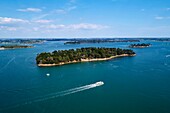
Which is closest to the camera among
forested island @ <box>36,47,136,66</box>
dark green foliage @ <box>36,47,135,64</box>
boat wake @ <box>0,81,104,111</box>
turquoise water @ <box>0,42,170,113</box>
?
turquoise water @ <box>0,42,170,113</box>

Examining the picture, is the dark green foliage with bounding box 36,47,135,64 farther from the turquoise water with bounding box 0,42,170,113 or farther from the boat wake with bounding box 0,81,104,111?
the boat wake with bounding box 0,81,104,111

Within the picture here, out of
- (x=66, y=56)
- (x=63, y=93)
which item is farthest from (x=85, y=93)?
(x=66, y=56)

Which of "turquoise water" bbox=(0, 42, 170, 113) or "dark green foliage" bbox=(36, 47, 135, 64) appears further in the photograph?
"dark green foliage" bbox=(36, 47, 135, 64)

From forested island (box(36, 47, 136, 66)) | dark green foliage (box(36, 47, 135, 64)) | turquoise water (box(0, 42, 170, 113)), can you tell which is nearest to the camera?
turquoise water (box(0, 42, 170, 113))

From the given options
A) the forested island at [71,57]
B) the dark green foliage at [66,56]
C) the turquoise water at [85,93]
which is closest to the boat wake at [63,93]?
the turquoise water at [85,93]

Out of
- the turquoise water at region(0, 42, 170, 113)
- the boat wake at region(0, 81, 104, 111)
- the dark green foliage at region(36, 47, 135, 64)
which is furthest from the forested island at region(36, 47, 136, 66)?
the boat wake at region(0, 81, 104, 111)

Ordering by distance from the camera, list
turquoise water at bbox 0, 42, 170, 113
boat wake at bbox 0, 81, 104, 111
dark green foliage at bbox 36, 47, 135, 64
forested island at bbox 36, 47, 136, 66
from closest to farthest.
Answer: turquoise water at bbox 0, 42, 170, 113 < boat wake at bbox 0, 81, 104, 111 < forested island at bbox 36, 47, 136, 66 < dark green foliage at bbox 36, 47, 135, 64

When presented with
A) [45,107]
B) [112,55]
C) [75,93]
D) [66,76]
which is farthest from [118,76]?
[112,55]

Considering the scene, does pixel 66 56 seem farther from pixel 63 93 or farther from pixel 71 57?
pixel 63 93

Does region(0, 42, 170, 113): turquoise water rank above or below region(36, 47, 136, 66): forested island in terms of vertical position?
below

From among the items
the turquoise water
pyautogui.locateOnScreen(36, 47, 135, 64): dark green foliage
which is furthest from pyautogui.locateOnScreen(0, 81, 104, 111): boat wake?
pyautogui.locateOnScreen(36, 47, 135, 64): dark green foliage

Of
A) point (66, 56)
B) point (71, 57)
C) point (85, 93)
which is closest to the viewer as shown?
point (85, 93)

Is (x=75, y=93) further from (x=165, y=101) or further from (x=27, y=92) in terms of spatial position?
(x=165, y=101)
